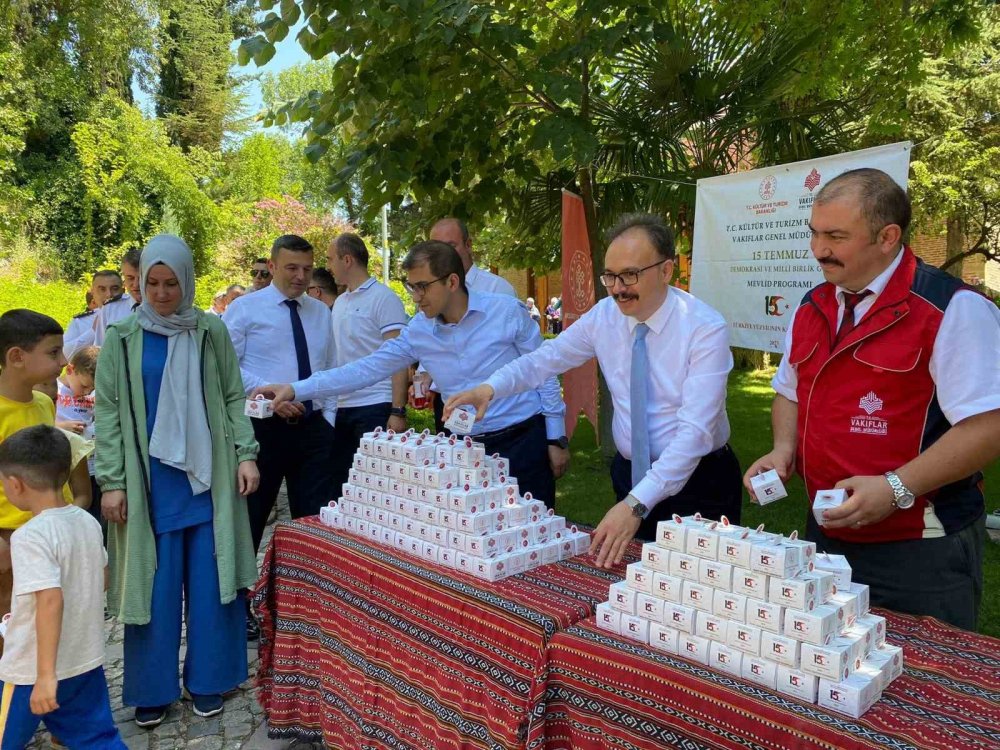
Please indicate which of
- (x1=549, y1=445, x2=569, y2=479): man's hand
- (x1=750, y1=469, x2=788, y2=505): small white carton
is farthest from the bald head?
(x1=750, y1=469, x2=788, y2=505): small white carton

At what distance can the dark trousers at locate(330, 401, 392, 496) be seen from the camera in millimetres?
4680

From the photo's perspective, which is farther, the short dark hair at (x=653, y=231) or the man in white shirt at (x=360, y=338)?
the man in white shirt at (x=360, y=338)

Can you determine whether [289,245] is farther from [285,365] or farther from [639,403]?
[639,403]

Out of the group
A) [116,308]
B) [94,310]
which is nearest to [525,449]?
[116,308]

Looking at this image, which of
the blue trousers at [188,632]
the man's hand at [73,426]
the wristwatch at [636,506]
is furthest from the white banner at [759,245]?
the man's hand at [73,426]

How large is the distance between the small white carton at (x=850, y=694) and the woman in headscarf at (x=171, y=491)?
2.57 metres

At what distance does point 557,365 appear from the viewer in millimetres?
3104

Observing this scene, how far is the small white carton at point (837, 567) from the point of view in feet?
5.85

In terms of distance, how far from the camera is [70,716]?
2494 millimetres

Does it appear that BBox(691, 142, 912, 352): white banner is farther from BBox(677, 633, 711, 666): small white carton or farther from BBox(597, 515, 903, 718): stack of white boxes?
BBox(677, 633, 711, 666): small white carton

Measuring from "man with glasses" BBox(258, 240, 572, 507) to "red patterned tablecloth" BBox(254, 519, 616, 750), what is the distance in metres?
0.81

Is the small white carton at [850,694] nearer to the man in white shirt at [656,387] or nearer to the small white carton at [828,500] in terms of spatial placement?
the small white carton at [828,500]

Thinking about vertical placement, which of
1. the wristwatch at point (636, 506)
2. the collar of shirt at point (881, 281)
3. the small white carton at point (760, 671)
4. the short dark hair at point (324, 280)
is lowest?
the small white carton at point (760, 671)

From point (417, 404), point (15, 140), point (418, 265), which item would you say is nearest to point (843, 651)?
point (418, 265)
